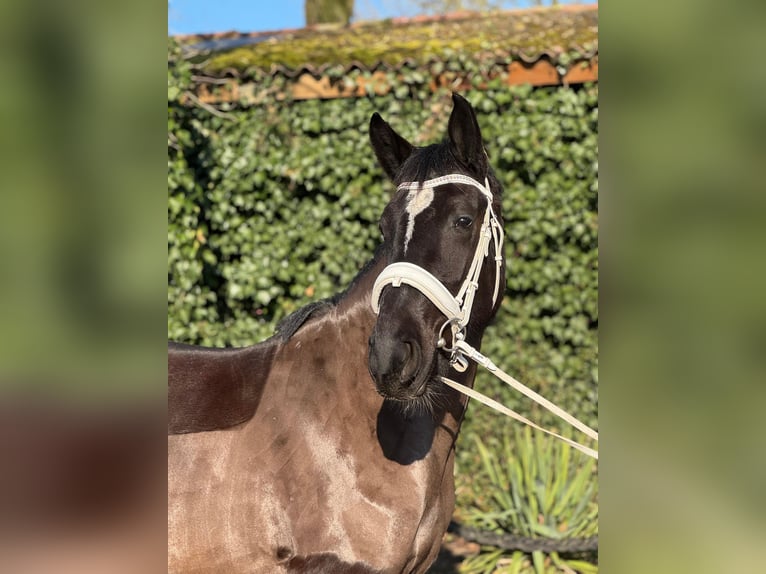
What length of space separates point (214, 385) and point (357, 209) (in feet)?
11.1

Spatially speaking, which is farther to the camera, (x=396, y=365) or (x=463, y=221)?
(x=463, y=221)

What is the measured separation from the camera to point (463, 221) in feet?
8.31

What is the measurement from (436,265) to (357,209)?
11.6 ft

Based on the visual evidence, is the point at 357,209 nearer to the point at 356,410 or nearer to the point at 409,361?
the point at 356,410

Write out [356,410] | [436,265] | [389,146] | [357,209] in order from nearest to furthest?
[436,265], [356,410], [389,146], [357,209]

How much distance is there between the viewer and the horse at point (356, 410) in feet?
8.00

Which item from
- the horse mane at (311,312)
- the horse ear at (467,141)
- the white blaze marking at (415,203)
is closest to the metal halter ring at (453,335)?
the white blaze marking at (415,203)

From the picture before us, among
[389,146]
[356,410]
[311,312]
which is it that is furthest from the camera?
[389,146]

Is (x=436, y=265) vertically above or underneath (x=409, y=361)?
above

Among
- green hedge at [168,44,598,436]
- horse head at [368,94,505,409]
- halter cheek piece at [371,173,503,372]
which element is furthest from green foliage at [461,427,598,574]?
halter cheek piece at [371,173,503,372]

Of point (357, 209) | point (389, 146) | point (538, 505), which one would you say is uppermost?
point (389, 146)

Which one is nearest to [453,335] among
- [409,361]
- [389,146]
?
[409,361]
